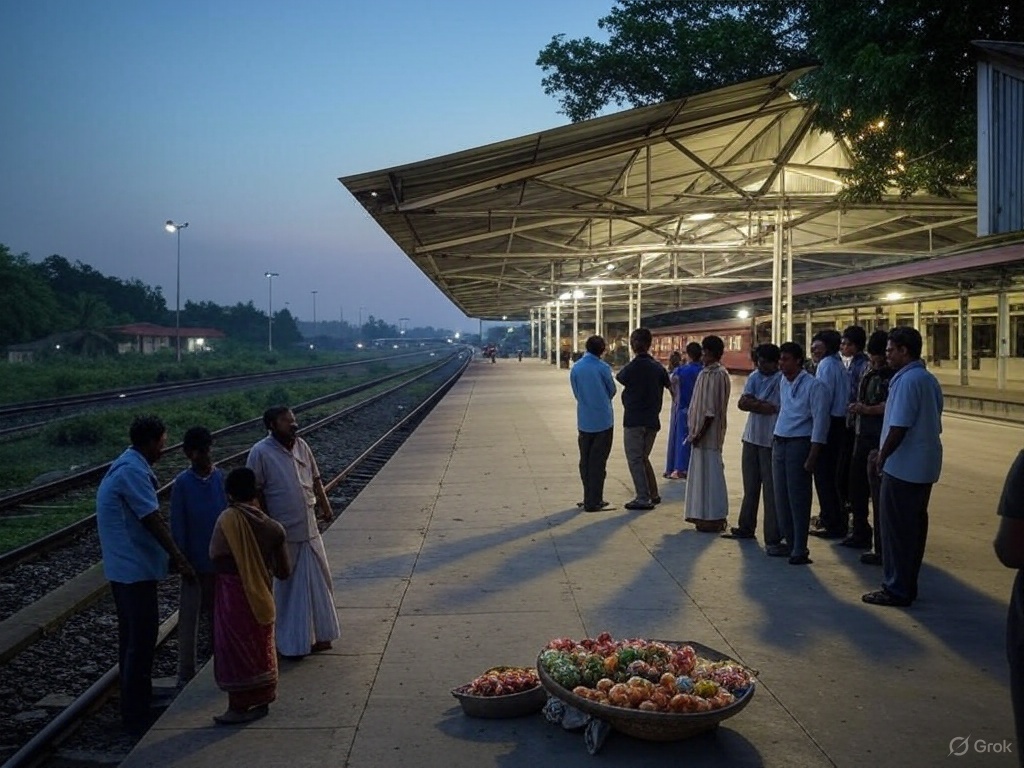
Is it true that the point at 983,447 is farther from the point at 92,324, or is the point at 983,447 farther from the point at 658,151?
the point at 92,324

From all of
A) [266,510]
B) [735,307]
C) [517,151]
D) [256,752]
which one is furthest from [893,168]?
[735,307]

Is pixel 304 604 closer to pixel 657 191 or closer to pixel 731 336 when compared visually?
pixel 657 191

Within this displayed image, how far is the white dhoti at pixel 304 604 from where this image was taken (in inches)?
192

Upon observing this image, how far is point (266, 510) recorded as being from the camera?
4914 mm

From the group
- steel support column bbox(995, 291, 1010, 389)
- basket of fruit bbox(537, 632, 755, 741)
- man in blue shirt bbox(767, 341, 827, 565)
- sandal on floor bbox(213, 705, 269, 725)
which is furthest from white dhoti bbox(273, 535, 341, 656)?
steel support column bbox(995, 291, 1010, 389)

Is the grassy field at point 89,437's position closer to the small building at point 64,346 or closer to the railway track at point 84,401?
the railway track at point 84,401

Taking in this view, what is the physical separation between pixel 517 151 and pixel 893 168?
15.6ft

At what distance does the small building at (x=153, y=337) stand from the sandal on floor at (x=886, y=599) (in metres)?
56.2

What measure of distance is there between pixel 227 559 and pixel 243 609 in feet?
0.78

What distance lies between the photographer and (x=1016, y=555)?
2691 millimetres

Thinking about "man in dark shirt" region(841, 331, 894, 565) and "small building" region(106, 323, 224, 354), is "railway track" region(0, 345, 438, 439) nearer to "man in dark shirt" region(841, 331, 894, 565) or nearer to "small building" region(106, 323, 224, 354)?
"man in dark shirt" region(841, 331, 894, 565)

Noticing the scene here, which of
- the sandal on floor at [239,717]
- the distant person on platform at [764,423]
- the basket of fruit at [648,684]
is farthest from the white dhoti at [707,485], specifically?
the sandal on floor at [239,717]

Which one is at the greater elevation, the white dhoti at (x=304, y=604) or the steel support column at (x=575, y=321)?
the steel support column at (x=575, y=321)

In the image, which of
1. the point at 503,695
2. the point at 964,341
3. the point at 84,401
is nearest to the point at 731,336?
the point at 964,341
